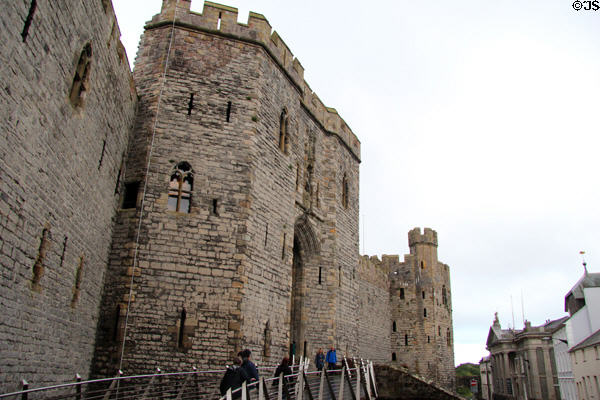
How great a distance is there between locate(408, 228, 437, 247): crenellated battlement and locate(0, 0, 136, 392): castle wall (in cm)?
2352

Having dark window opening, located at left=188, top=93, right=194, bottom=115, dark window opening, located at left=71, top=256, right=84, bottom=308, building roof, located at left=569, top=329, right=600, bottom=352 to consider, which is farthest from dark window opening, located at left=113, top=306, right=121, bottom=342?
building roof, located at left=569, top=329, right=600, bottom=352

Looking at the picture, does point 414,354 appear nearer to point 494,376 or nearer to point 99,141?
point 99,141

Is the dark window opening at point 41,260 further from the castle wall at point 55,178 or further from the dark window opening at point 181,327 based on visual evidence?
the dark window opening at point 181,327

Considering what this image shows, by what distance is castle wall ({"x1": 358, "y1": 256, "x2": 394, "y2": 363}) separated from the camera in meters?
25.2

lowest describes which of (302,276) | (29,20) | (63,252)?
(63,252)

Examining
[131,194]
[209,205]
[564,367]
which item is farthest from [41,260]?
[564,367]

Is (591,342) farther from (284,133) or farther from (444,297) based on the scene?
(284,133)

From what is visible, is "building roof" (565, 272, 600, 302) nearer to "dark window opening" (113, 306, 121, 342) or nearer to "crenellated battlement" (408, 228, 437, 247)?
"crenellated battlement" (408, 228, 437, 247)

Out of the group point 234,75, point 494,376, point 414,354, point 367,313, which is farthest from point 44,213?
point 494,376

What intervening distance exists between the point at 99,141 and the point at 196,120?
2.69 meters

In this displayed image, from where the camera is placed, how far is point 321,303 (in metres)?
15.6

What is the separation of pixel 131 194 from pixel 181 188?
1097 millimetres

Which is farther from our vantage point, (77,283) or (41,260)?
(77,283)

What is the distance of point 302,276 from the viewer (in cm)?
1573
